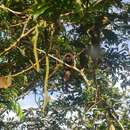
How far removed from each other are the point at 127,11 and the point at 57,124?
7084mm

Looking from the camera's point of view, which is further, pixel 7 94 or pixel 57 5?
A: pixel 7 94

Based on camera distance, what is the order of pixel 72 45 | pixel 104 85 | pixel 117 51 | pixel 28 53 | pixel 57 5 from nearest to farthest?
pixel 57 5 < pixel 28 53 < pixel 72 45 < pixel 117 51 < pixel 104 85

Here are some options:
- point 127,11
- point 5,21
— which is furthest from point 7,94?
point 127,11

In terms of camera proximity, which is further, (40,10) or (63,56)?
(63,56)

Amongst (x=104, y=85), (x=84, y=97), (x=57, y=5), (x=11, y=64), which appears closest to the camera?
(x=57, y=5)

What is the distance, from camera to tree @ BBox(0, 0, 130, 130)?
486cm

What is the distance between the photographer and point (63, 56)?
8.75m

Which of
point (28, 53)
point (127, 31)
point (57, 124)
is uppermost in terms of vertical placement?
point (127, 31)

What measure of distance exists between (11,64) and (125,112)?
28.1ft

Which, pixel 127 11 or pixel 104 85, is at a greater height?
pixel 127 11

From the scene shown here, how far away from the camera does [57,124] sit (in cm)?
1645

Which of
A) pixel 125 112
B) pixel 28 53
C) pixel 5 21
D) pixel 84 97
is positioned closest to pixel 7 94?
pixel 28 53

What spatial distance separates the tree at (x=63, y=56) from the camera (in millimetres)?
4859

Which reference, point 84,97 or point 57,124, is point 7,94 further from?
point 57,124
